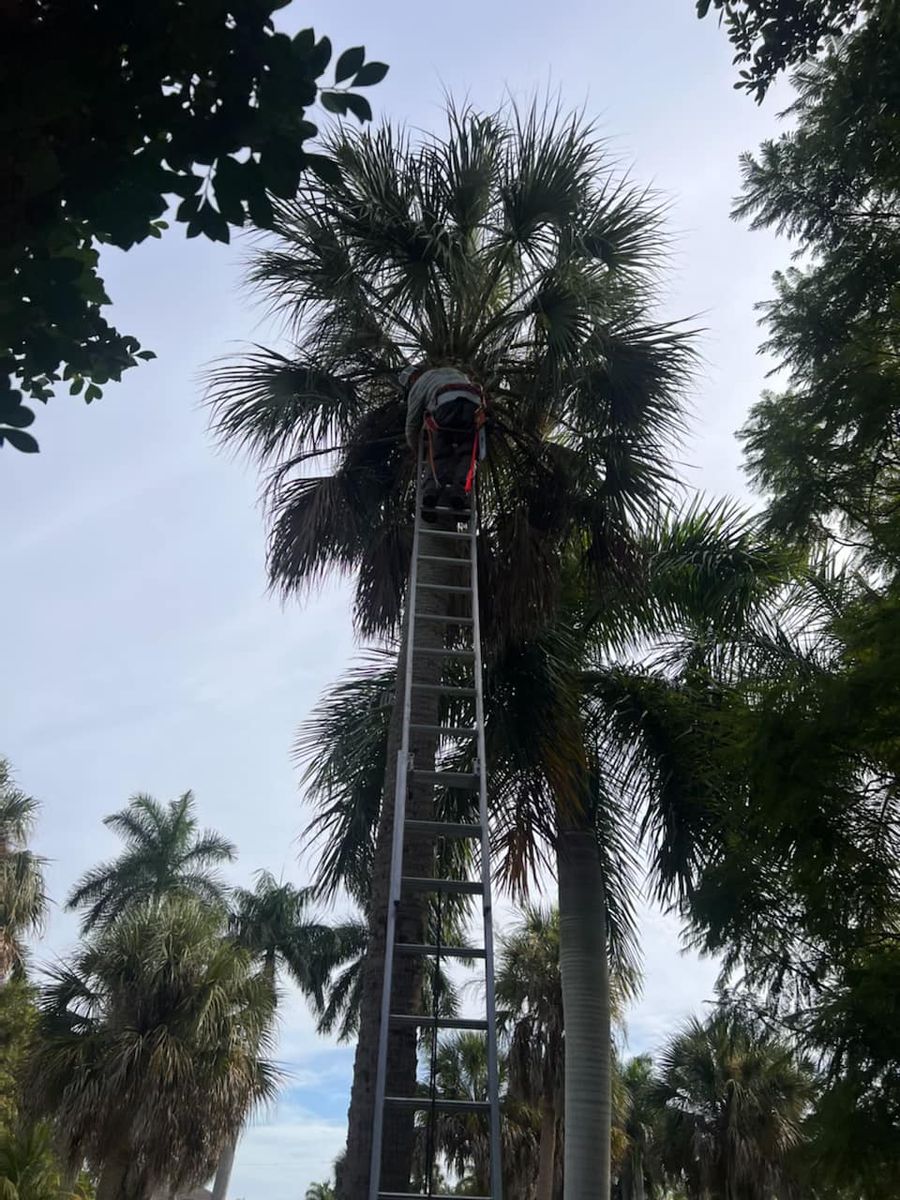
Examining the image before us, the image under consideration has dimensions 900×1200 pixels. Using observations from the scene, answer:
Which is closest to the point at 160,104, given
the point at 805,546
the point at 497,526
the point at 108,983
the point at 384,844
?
the point at 384,844

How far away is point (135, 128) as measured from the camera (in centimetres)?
263

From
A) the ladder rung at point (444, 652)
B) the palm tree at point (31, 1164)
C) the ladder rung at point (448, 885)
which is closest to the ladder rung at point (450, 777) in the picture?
the ladder rung at point (448, 885)

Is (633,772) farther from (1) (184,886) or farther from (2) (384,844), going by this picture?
(1) (184,886)

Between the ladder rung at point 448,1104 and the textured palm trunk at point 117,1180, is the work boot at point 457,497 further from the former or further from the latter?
the textured palm trunk at point 117,1180

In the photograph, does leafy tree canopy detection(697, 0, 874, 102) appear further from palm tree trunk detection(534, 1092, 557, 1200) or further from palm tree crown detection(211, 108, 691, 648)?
palm tree trunk detection(534, 1092, 557, 1200)

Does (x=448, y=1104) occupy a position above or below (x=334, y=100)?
below

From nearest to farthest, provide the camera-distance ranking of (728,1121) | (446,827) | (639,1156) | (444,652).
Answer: (446,827) < (444,652) < (728,1121) < (639,1156)

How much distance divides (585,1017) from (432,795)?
425 centimetres

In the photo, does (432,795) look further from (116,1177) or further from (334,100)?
(116,1177)

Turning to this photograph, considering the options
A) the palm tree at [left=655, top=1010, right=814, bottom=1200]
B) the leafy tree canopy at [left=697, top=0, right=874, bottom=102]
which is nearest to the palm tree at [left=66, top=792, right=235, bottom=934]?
the palm tree at [left=655, top=1010, right=814, bottom=1200]

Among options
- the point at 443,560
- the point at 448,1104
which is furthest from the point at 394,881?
the point at 443,560

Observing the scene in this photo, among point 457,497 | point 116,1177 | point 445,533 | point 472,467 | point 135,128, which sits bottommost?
point 116,1177

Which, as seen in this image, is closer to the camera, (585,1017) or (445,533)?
(445,533)

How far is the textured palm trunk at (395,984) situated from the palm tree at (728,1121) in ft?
53.9
